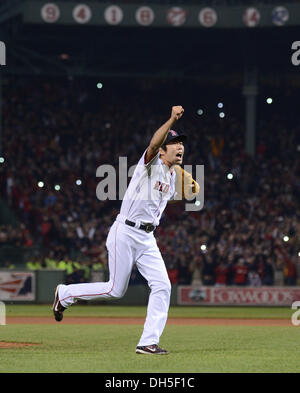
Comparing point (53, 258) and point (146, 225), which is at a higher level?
point (146, 225)

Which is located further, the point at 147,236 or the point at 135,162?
the point at 135,162

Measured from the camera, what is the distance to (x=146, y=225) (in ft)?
29.9

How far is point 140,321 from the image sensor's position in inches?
632

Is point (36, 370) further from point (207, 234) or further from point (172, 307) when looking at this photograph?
point (207, 234)

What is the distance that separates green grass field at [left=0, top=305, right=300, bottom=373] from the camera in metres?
7.73

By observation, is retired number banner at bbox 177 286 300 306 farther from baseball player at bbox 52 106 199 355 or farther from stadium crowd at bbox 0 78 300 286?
baseball player at bbox 52 106 199 355

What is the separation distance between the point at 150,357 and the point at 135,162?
19.3m

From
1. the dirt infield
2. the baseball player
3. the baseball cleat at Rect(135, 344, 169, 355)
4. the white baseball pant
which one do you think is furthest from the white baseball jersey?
the dirt infield

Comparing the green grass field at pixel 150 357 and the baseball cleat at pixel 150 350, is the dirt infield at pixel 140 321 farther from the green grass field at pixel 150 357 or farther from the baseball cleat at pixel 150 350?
the baseball cleat at pixel 150 350

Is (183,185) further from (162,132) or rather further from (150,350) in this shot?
(150,350)

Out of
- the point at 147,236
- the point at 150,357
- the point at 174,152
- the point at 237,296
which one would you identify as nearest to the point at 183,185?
the point at 174,152

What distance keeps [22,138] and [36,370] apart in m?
21.3

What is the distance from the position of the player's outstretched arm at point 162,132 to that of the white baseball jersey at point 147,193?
0.27m
